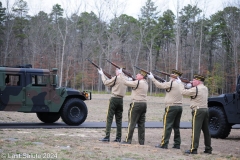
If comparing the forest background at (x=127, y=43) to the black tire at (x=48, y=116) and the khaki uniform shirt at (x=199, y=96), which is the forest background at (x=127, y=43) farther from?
the khaki uniform shirt at (x=199, y=96)

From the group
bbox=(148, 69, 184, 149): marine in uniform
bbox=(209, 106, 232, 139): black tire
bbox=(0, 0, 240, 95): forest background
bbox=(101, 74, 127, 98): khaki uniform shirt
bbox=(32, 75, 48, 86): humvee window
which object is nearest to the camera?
bbox=(148, 69, 184, 149): marine in uniform

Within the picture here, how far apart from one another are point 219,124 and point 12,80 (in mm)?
6899

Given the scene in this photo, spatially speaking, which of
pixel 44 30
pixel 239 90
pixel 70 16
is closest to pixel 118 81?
pixel 239 90

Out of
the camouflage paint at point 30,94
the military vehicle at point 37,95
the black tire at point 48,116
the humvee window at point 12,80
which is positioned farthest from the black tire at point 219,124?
the humvee window at point 12,80

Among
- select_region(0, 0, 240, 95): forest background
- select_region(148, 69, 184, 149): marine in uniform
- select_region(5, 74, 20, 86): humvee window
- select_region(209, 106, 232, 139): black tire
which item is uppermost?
select_region(0, 0, 240, 95): forest background

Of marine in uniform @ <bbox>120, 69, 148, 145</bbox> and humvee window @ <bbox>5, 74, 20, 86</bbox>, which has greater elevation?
humvee window @ <bbox>5, 74, 20, 86</bbox>

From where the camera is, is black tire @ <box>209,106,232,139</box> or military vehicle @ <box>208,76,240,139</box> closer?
military vehicle @ <box>208,76,240,139</box>

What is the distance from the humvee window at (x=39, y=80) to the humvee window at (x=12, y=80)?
1.78 feet

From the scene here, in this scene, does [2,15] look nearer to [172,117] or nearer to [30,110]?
[30,110]

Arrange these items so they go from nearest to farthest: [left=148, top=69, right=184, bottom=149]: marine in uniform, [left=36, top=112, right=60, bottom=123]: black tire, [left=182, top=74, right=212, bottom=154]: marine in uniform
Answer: [left=182, top=74, right=212, bottom=154]: marine in uniform, [left=148, top=69, right=184, bottom=149]: marine in uniform, [left=36, top=112, right=60, bottom=123]: black tire

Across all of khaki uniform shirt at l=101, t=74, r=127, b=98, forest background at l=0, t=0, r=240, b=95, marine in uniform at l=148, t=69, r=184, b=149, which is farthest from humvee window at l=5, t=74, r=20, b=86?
forest background at l=0, t=0, r=240, b=95

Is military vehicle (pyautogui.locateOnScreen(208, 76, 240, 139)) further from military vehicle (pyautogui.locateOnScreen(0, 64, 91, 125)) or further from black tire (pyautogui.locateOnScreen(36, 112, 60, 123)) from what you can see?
black tire (pyautogui.locateOnScreen(36, 112, 60, 123))

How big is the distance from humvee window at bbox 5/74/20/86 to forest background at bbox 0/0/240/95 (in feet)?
98.0

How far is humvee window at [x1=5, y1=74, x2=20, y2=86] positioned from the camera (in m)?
14.1
